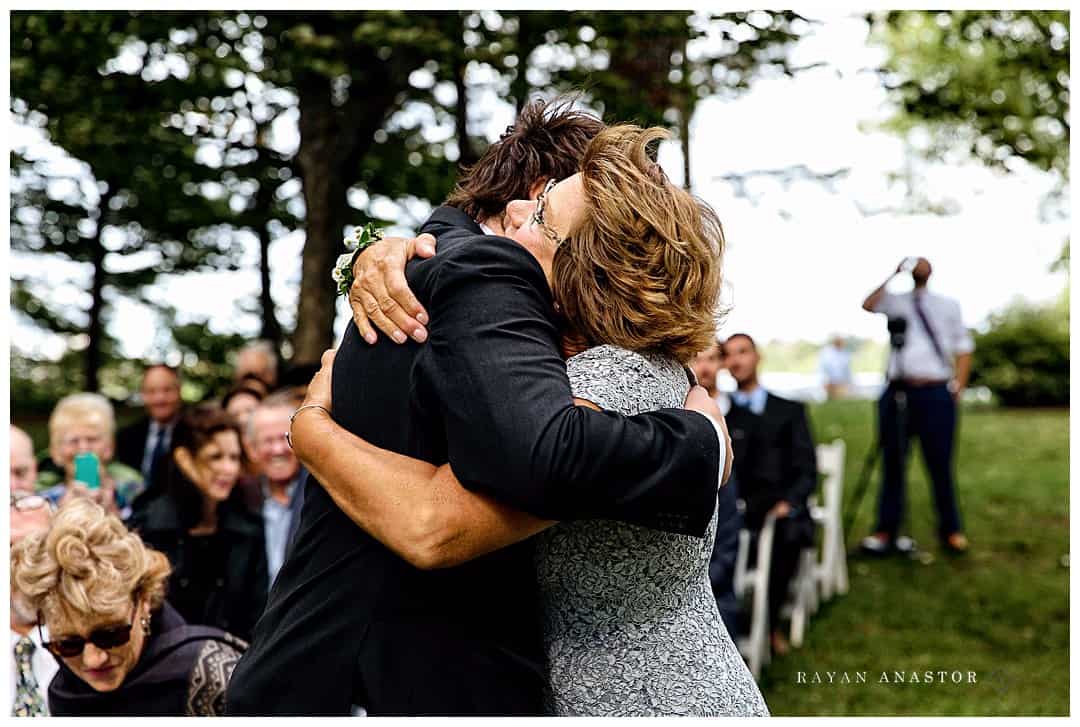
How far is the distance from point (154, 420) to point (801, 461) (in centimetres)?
437

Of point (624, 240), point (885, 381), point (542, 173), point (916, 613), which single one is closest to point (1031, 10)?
point (885, 381)

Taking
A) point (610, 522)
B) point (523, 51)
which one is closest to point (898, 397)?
point (523, 51)

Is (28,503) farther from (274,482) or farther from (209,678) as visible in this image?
(274,482)

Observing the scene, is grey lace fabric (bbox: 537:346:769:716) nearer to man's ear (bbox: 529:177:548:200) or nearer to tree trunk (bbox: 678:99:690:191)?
man's ear (bbox: 529:177:548:200)

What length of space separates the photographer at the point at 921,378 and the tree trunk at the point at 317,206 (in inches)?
167

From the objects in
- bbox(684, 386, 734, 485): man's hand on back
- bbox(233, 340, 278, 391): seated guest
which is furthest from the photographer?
bbox(684, 386, 734, 485): man's hand on back

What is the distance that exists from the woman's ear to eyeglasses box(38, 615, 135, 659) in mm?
2127

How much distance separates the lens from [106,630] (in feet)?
10.5

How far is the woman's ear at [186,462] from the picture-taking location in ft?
17.5

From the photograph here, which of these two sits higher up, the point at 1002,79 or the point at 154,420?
the point at 1002,79

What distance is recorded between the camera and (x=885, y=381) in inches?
382

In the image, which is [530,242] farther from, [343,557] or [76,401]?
→ [76,401]

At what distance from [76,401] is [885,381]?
607 centimetres

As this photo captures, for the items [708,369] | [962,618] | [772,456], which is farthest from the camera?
[962,618]
